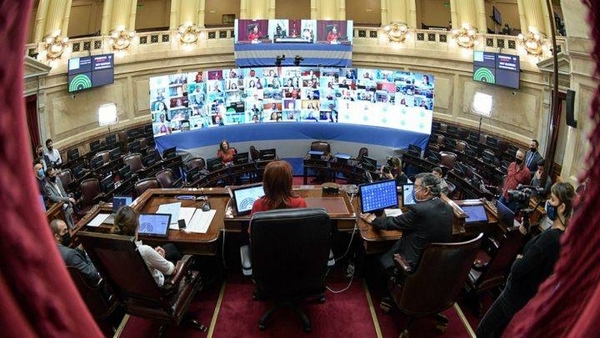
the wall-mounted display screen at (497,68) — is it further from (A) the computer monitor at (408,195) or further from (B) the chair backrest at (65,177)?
(B) the chair backrest at (65,177)

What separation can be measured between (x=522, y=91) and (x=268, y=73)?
667 cm

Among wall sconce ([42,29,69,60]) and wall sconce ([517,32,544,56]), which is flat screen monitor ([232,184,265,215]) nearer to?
wall sconce ([42,29,69,60])

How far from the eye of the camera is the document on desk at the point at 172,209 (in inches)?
160

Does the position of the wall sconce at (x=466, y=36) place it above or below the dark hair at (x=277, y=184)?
above

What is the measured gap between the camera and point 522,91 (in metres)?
11.0

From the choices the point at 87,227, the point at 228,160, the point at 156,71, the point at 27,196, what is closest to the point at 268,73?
the point at 228,160

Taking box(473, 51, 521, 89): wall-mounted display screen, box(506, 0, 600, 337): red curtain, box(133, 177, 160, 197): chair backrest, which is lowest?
box(133, 177, 160, 197): chair backrest

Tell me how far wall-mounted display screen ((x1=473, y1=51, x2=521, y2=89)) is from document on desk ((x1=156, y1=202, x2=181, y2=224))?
985 cm

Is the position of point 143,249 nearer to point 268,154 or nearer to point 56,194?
point 56,194

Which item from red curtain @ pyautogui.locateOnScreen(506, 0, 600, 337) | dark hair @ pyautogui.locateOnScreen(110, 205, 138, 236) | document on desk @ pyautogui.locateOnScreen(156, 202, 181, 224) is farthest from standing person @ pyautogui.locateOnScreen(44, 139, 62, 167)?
red curtain @ pyautogui.locateOnScreen(506, 0, 600, 337)

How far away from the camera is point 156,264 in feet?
10.1

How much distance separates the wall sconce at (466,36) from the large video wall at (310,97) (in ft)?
9.48

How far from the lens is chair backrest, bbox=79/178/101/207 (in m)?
6.88

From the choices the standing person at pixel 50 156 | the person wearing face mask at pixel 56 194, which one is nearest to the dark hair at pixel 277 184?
the person wearing face mask at pixel 56 194
